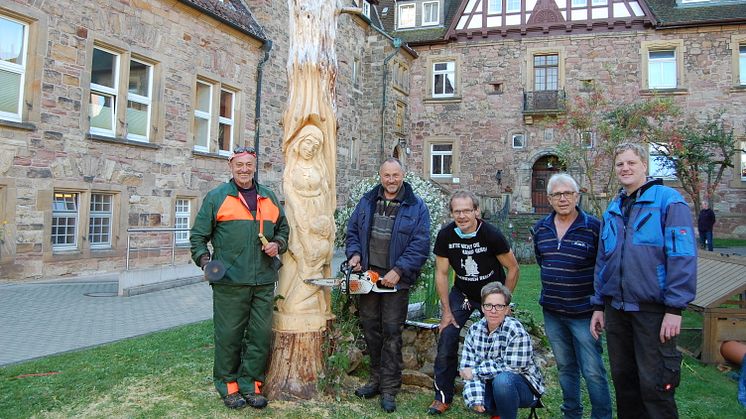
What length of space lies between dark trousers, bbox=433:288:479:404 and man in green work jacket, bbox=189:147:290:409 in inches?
53.2

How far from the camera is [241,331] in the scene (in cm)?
409

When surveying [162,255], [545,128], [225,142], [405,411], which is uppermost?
[545,128]

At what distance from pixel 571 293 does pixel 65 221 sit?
948cm

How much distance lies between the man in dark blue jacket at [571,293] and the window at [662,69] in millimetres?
21697

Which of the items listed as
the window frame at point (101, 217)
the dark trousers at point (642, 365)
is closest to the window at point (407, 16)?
the window frame at point (101, 217)

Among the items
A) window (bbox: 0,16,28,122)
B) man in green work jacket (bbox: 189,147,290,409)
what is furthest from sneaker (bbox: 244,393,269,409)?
window (bbox: 0,16,28,122)

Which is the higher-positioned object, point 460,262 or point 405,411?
point 460,262

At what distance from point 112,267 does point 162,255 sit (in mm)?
1021

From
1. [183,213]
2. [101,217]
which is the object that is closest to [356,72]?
[183,213]

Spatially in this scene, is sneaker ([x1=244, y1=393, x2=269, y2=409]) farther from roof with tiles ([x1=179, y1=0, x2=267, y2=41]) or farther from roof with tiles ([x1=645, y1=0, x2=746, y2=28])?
roof with tiles ([x1=645, y1=0, x2=746, y2=28])

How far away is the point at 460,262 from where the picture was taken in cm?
414

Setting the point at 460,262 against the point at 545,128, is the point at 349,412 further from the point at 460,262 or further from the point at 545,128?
the point at 545,128

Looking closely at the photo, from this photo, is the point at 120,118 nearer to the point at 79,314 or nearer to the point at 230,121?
the point at 230,121

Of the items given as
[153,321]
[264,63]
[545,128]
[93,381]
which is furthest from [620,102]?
Answer: [93,381]
